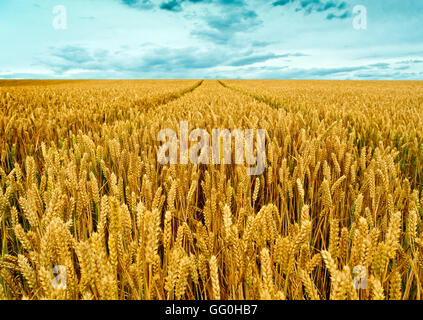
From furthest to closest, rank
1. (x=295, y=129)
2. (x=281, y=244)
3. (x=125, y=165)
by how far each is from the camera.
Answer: (x=295, y=129), (x=125, y=165), (x=281, y=244)

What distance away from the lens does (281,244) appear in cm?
71

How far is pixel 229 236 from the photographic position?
0.64 meters

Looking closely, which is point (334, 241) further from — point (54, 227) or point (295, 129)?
point (295, 129)

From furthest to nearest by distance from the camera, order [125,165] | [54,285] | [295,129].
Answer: [295,129]
[125,165]
[54,285]

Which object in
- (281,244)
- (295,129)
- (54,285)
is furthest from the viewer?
(295,129)

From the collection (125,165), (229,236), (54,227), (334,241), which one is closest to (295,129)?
(125,165)

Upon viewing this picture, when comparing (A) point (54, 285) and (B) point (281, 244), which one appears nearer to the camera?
(A) point (54, 285)

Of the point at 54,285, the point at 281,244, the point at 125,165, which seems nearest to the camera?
the point at 54,285
